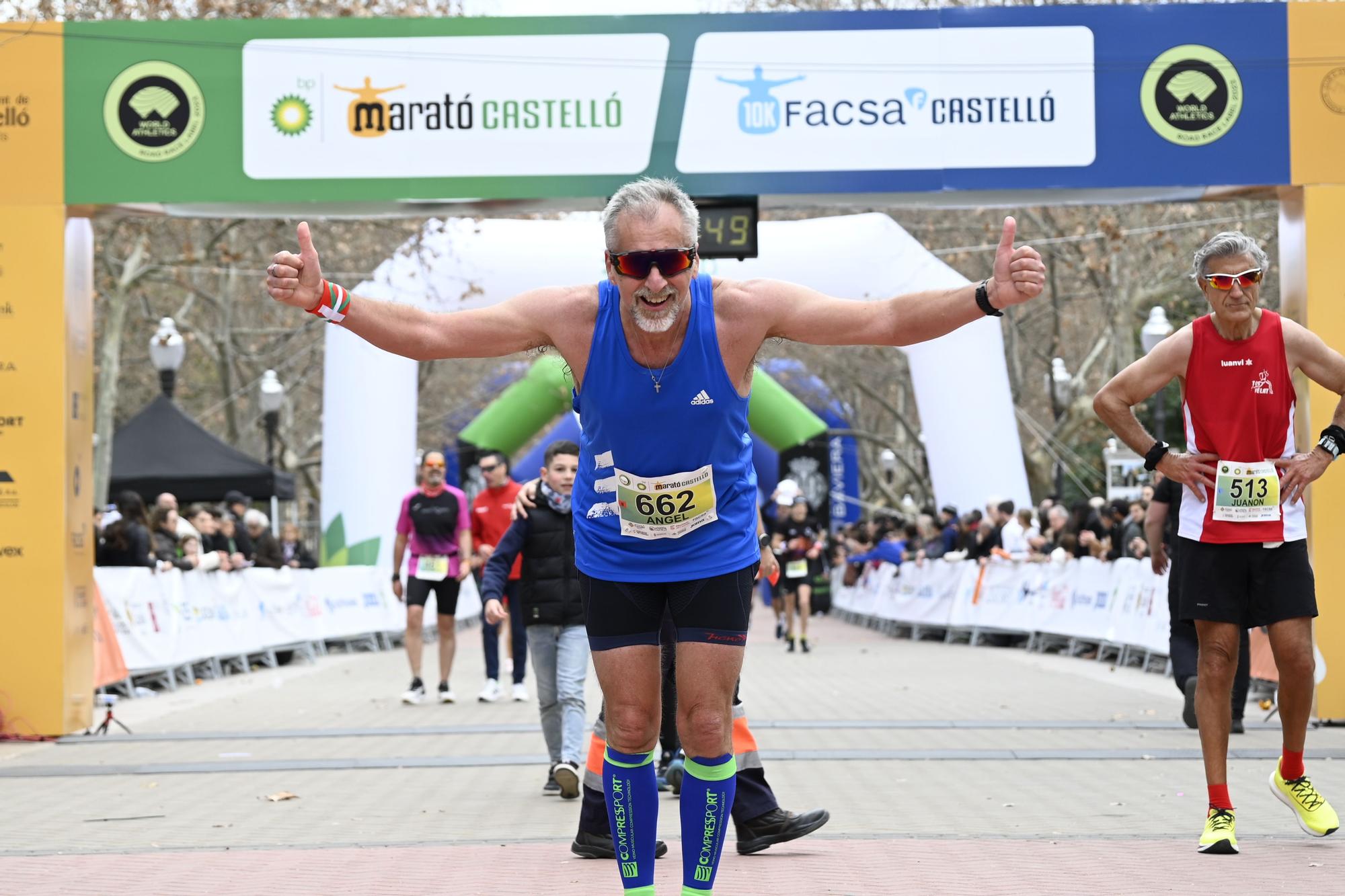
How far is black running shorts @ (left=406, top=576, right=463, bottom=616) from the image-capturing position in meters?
14.2

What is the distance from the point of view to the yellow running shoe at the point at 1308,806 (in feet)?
21.4

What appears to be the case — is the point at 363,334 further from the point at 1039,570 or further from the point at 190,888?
the point at 1039,570

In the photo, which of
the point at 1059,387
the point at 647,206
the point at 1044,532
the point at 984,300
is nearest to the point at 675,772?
the point at 647,206

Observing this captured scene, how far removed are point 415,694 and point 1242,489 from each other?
8.87 metres

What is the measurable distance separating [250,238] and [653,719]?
27876 mm

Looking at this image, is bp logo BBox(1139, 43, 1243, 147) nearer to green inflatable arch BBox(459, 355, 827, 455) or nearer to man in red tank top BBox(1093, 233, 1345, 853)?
man in red tank top BBox(1093, 233, 1345, 853)

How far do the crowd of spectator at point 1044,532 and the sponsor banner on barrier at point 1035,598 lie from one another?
0.62 feet

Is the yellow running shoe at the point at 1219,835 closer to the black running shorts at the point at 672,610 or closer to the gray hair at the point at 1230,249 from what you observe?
the gray hair at the point at 1230,249

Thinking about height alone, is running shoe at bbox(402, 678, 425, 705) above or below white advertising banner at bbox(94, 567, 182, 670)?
below

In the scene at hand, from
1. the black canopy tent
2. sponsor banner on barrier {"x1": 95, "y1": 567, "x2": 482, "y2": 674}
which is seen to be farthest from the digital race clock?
the black canopy tent

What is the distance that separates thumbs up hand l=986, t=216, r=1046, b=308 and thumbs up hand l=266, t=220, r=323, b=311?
1.79m

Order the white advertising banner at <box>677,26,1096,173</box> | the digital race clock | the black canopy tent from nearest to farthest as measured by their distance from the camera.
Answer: the white advertising banner at <box>677,26,1096,173</box> < the digital race clock < the black canopy tent

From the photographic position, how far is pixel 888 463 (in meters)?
48.7

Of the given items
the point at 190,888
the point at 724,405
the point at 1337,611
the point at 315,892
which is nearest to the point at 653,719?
the point at 724,405
